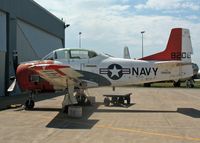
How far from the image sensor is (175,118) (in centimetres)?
1368

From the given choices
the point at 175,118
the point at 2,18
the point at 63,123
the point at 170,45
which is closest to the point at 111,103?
the point at 170,45

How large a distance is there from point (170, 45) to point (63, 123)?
7360 millimetres

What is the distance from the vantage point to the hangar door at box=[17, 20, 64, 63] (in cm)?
2867

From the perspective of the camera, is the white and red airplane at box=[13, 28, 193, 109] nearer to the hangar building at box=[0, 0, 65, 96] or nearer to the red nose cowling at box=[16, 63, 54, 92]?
the red nose cowling at box=[16, 63, 54, 92]

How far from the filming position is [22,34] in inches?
1147

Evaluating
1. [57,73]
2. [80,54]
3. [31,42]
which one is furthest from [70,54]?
[31,42]

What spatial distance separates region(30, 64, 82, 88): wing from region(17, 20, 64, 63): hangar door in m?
13.6

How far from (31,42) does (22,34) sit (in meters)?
2.45

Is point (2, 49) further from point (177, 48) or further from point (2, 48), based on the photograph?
point (177, 48)

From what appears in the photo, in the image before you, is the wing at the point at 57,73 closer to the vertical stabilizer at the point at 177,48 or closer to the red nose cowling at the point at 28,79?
the red nose cowling at the point at 28,79

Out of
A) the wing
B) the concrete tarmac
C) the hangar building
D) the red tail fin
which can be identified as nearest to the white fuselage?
the red tail fin

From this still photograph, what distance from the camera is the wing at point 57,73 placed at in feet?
41.1

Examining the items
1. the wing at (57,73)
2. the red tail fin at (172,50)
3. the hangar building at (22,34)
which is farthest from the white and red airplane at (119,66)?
the hangar building at (22,34)

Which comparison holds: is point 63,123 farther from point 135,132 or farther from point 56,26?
point 56,26
